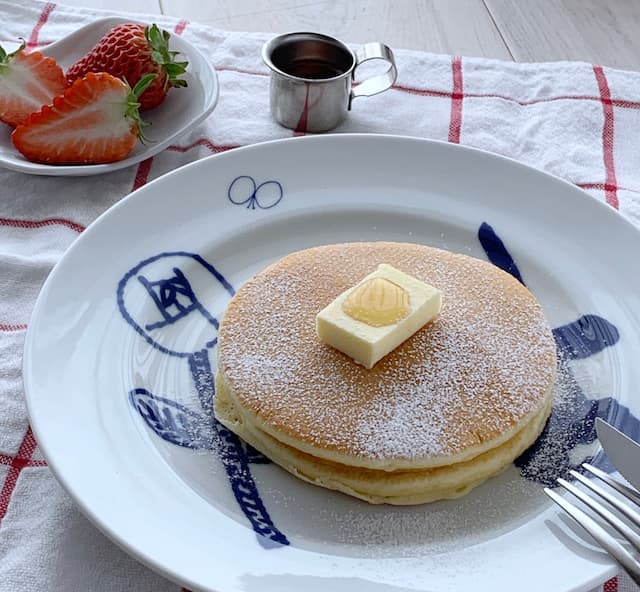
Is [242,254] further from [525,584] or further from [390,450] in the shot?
[525,584]

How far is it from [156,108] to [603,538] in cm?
147

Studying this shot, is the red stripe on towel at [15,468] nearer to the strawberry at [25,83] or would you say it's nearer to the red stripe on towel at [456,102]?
the strawberry at [25,83]

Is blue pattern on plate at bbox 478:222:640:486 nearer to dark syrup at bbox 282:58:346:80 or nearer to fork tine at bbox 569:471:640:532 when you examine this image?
fork tine at bbox 569:471:640:532

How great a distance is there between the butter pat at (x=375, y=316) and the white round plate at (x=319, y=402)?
0.72 ft

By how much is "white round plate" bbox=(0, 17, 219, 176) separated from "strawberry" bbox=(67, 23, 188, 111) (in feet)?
0.16

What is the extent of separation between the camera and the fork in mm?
968

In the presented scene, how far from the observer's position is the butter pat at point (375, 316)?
1164 mm

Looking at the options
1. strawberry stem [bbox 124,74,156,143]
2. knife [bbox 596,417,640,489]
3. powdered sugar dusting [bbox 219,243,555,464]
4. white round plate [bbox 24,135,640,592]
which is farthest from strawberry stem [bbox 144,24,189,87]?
knife [bbox 596,417,640,489]

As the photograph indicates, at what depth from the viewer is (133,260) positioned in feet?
4.69

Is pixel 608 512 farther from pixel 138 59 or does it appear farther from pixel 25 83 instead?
pixel 25 83

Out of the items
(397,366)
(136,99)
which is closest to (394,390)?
(397,366)

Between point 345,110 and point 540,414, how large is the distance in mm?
1042

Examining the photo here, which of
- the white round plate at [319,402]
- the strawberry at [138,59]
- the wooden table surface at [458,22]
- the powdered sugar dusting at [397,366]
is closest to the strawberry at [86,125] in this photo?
the strawberry at [138,59]

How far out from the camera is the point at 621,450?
111 centimetres
